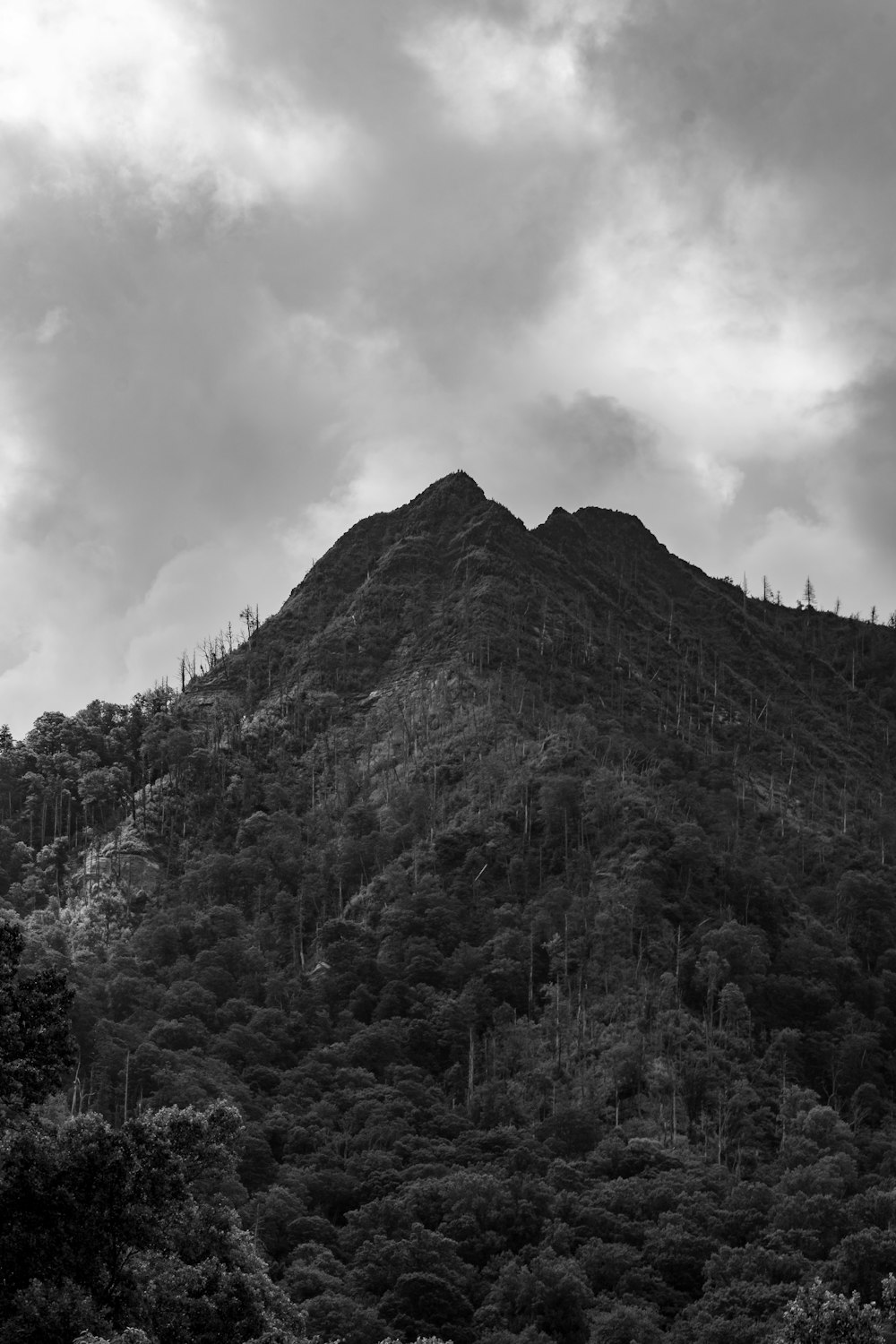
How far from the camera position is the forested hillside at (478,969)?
83.4 meters

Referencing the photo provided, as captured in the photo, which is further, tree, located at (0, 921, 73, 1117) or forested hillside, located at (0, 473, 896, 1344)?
forested hillside, located at (0, 473, 896, 1344)

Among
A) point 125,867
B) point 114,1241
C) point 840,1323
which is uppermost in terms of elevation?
point 125,867

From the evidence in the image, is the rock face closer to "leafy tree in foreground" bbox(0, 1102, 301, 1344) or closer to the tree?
"leafy tree in foreground" bbox(0, 1102, 301, 1344)

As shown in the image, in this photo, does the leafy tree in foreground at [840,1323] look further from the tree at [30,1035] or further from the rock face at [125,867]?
the rock face at [125,867]

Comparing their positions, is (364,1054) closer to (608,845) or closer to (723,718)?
(608,845)

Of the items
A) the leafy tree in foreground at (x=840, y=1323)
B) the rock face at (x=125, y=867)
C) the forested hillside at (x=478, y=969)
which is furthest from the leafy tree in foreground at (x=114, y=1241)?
the rock face at (x=125, y=867)

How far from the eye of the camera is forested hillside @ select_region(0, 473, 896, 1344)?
8344cm

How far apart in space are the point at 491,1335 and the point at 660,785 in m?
72.8

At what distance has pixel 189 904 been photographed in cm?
13662

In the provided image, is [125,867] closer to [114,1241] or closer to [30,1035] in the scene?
[30,1035]

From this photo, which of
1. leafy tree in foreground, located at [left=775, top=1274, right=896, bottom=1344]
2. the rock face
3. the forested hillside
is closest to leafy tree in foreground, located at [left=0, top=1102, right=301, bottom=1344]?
the forested hillside

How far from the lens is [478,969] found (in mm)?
119812

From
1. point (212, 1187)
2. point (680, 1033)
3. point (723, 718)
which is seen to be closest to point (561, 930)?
point (680, 1033)

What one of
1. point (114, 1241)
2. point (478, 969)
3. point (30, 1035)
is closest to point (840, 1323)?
point (114, 1241)
